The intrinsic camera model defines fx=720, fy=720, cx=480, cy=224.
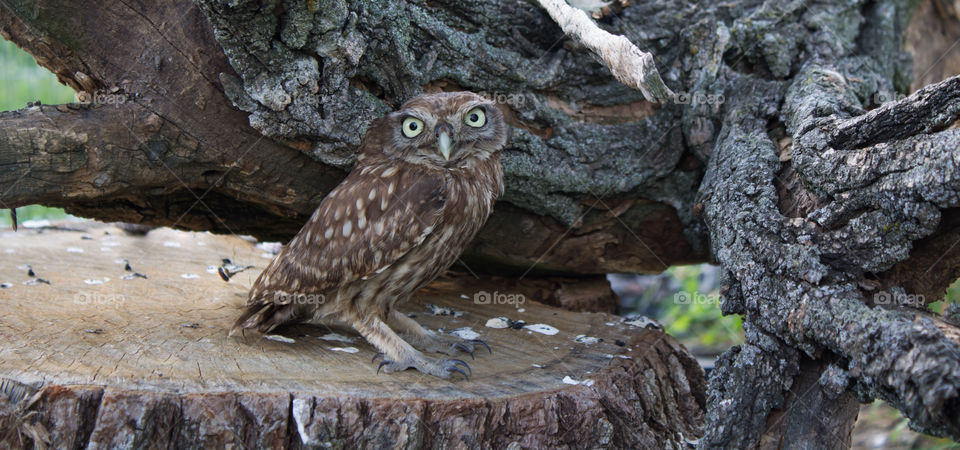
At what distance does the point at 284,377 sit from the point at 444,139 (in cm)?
110

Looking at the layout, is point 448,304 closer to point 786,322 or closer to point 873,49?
point 786,322

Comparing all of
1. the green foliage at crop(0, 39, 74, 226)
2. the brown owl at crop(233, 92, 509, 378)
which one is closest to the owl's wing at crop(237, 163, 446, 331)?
the brown owl at crop(233, 92, 509, 378)

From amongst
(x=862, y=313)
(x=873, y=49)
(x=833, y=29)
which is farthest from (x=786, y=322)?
(x=873, y=49)

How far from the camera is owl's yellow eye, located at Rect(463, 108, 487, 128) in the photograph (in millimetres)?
2976

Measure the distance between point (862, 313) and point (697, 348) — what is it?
421cm

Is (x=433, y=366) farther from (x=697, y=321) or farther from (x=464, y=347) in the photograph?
(x=697, y=321)

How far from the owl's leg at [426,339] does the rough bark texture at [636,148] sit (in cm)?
66

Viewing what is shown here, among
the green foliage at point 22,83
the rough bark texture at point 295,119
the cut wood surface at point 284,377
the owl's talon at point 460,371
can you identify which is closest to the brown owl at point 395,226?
the owl's talon at point 460,371

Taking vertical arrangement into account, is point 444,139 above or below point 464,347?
above

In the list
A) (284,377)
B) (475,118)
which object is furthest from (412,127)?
(284,377)

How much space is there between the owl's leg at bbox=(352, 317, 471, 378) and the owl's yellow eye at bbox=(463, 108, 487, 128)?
92 centimetres

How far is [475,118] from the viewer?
3.01 meters

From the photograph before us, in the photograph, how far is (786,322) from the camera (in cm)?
243

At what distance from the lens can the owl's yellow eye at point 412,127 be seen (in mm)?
2955
